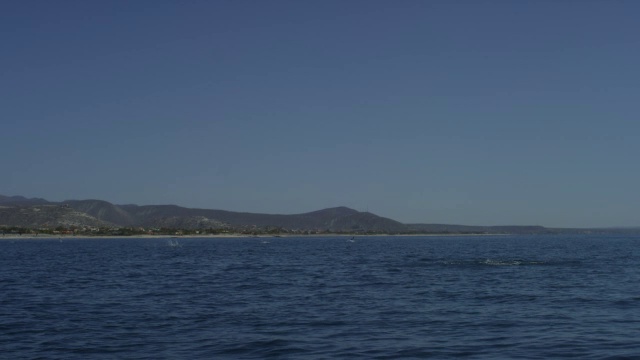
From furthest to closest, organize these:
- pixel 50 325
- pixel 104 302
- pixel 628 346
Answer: pixel 104 302, pixel 50 325, pixel 628 346

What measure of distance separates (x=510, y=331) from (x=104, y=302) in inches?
935

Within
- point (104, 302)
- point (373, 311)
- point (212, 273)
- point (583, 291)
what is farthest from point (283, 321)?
point (212, 273)

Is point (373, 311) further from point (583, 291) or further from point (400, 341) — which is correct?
point (583, 291)

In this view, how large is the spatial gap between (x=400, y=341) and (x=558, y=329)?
25.2 ft

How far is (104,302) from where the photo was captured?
1623 inches

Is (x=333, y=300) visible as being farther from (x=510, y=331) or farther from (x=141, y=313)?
(x=510, y=331)

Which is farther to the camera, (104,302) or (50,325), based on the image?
(104,302)

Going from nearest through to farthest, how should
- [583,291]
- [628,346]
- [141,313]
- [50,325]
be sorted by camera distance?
[628,346], [50,325], [141,313], [583,291]

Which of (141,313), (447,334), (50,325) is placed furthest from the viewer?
(141,313)

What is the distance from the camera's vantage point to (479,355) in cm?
2469

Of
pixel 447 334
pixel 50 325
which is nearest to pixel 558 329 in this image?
pixel 447 334

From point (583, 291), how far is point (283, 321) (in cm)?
2378

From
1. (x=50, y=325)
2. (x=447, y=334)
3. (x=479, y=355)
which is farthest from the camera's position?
(x=50, y=325)

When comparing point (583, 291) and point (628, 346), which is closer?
point (628, 346)
